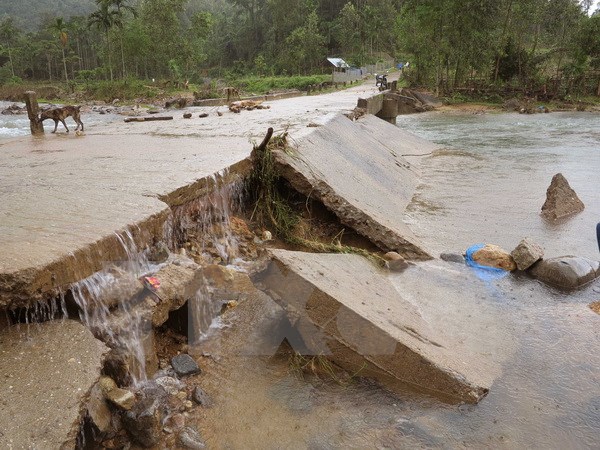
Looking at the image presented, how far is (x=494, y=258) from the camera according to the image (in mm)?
4473

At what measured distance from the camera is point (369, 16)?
52.6 meters

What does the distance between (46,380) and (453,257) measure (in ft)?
11.8

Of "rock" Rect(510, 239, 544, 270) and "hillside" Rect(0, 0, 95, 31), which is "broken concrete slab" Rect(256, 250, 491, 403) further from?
"hillside" Rect(0, 0, 95, 31)

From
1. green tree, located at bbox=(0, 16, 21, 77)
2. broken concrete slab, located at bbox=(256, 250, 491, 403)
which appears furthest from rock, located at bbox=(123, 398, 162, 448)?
green tree, located at bbox=(0, 16, 21, 77)

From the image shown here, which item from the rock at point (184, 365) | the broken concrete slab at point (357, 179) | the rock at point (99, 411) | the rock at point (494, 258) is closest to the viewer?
the rock at point (99, 411)

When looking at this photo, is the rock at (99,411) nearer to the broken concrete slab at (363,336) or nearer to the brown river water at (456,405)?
the brown river water at (456,405)

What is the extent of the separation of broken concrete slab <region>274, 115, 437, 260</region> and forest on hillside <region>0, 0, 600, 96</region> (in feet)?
66.9

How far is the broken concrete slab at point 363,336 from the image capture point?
2.73 m

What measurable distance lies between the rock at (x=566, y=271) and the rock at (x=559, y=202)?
183 cm

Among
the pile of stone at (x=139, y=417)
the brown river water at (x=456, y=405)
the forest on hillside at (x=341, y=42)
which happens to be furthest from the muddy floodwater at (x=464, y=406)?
the forest on hillside at (x=341, y=42)

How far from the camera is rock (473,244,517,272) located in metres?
4.43

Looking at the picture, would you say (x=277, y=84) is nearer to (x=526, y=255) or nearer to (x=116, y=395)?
(x=526, y=255)

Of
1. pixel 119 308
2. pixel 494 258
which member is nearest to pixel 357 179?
pixel 494 258

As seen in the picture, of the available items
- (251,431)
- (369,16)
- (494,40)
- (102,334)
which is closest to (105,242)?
(102,334)
